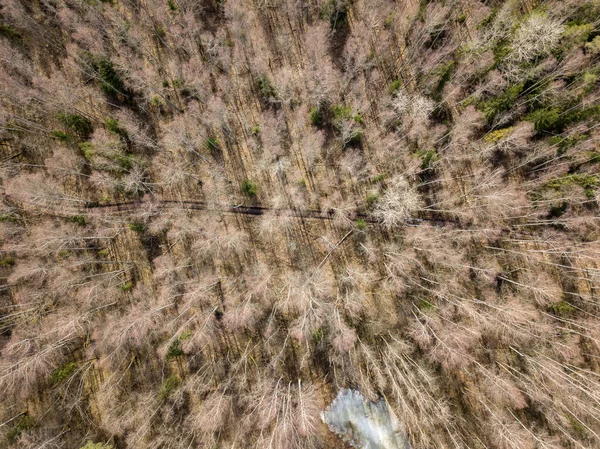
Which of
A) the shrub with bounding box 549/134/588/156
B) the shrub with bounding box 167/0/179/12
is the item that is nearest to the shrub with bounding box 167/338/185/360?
the shrub with bounding box 167/0/179/12

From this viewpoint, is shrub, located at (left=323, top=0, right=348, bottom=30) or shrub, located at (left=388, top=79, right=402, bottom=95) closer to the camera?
shrub, located at (left=388, top=79, right=402, bottom=95)

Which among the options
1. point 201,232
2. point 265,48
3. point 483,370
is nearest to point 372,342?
point 483,370

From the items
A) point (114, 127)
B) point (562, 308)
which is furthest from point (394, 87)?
point (114, 127)

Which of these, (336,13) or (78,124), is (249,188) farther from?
(336,13)

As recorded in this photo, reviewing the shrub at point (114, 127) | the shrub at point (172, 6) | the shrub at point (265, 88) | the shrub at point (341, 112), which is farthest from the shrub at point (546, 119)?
the shrub at point (114, 127)

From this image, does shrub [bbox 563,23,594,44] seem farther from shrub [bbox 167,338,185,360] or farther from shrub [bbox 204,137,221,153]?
shrub [bbox 167,338,185,360]

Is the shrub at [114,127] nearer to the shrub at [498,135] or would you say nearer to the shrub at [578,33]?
the shrub at [498,135]
